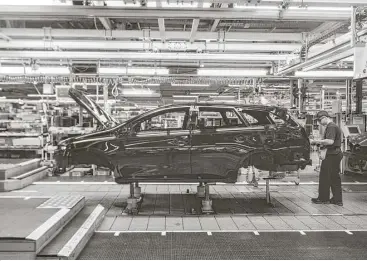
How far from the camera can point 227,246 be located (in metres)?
5.09

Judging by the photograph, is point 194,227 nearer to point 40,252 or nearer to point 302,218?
Result: point 302,218

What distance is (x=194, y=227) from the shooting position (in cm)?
600

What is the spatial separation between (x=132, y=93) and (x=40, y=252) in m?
11.8

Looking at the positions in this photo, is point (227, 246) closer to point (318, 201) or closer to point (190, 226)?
point (190, 226)

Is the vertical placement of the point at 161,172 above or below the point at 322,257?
above

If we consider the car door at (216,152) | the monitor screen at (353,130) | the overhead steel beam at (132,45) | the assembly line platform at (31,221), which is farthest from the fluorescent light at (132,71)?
the monitor screen at (353,130)

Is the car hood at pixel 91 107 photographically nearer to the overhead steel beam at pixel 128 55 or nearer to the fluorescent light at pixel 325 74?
the overhead steel beam at pixel 128 55

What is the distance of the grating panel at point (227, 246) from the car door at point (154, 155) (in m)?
1.56

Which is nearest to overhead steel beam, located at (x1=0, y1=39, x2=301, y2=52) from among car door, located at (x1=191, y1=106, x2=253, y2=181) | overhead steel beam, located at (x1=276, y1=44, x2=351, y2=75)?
overhead steel beam, located at (x1=276, y1=44, x2=351, y2=75)

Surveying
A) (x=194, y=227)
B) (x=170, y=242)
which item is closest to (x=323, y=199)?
(x=194, y=227)

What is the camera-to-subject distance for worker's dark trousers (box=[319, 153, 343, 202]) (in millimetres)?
7426

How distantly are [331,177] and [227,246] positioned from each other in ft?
10.9

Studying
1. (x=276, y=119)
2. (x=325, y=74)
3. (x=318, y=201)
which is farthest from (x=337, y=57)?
(x=318, y=201)

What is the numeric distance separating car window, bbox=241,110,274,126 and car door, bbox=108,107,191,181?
46.7 inches
